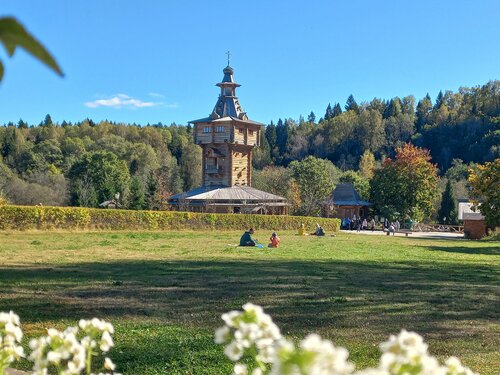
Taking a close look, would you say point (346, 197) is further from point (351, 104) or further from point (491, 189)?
point (351, 104)

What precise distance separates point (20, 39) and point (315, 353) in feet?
2.32

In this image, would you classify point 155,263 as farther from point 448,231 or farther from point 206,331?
point 448,231

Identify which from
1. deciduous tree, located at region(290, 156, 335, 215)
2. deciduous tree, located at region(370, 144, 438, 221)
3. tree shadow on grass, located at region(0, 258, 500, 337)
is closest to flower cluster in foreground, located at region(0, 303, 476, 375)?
tree shadow on grass, located at region(0, 258, 500, 337)

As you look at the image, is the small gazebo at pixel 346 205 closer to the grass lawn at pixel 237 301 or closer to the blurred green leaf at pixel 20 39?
the grass lawn at pixel 237 301

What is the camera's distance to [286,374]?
0.93 meters

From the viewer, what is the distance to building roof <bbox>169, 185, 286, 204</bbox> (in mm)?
53438

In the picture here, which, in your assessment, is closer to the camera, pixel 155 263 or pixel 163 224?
pixel 155 263

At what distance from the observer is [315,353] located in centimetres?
93

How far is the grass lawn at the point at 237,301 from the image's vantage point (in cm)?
647

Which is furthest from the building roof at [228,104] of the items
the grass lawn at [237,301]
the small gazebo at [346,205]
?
the grass lawn at [237,301]

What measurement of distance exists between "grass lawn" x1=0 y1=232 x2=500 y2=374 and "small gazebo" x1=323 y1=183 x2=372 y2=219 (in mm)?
47928

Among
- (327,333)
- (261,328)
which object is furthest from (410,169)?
(261,328)

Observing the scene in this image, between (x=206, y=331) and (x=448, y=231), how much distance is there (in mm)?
56236

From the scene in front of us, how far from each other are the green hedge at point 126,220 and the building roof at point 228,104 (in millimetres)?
18465
